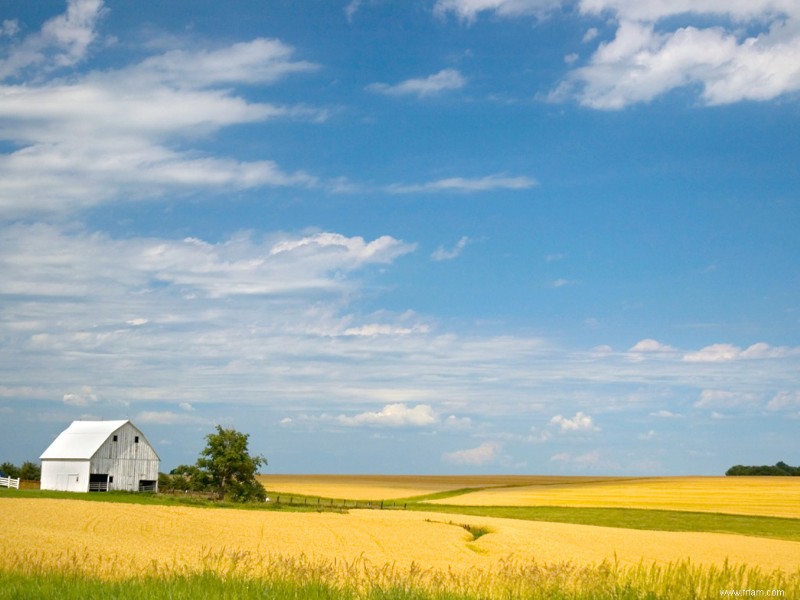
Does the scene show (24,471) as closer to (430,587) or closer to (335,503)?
(335,503)

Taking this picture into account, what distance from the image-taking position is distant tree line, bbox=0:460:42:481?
91.1m

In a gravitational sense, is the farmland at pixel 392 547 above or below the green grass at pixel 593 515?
above

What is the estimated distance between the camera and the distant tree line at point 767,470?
439 ft

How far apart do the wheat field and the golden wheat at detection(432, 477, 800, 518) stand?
22.3 m

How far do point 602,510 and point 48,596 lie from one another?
62844mm

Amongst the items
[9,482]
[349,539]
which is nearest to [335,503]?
[9,482]

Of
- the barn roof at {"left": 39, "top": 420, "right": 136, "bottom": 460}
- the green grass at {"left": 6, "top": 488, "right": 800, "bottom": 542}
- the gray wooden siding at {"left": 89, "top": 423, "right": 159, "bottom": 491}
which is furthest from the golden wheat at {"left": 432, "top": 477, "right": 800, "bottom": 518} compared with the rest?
the barn roof at {"left": 39, "top": 420, "right": 136, "bottom": 460}

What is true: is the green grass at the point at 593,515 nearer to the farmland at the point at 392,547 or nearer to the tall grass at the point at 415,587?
the farmland at the point at 392,547

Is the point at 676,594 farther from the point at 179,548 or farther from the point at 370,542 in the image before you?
the point at 370,542

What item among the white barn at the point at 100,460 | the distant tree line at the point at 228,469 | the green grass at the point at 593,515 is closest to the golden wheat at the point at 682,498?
the green grass at the point at 593,515

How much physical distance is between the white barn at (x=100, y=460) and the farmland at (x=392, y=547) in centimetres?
1370

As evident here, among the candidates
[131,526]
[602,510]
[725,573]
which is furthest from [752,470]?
[725,573]

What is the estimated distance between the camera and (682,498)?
261 feet

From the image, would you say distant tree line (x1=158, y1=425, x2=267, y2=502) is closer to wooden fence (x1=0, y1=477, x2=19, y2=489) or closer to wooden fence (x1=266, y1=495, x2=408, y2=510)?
wooden fence (x1=266, y1=495, x2=408, y2=510)
